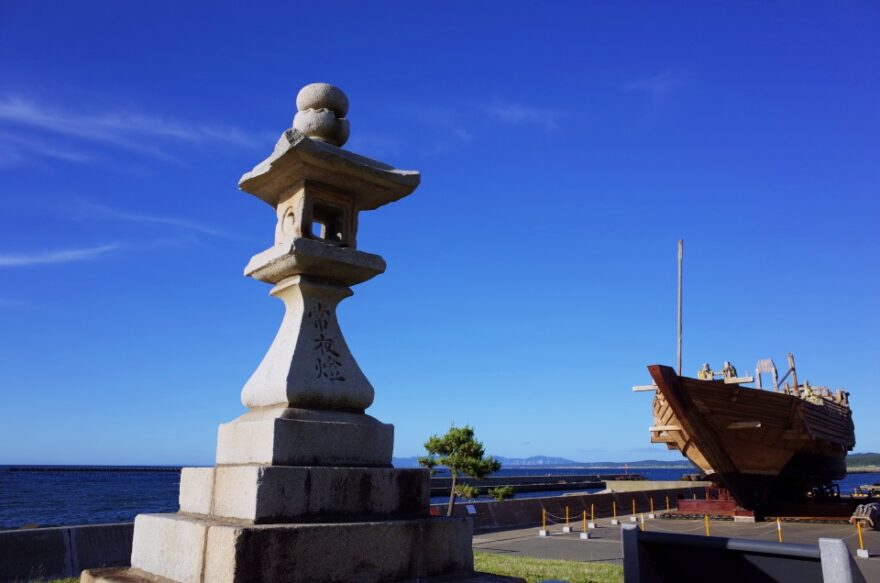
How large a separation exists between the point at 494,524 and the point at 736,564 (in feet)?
48.2

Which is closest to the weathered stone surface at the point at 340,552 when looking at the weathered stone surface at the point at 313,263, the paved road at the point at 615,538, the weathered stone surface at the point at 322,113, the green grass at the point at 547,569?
the weathered stone surface at the point at 313,263

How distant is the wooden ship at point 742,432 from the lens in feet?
65.5

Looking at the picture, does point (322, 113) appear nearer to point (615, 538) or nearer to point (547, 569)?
point (547, 569)

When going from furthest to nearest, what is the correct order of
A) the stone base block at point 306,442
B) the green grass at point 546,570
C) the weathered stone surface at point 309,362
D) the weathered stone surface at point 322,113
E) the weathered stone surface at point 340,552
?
the green grass at point 546,570, the weathered stone surface at point 322,113, the weathered stone surface at point 309,362, the stone base block at point 306,442, the weathered stone surface at point 340,552

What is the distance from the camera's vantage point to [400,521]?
460 centimetres

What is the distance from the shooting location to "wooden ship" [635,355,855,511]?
20.0 meters

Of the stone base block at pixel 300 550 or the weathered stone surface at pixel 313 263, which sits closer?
the stone base block at pixel 300 550

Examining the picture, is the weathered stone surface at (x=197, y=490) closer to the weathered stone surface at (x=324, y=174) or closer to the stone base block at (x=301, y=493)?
the stone base block at (x=301, y=493)

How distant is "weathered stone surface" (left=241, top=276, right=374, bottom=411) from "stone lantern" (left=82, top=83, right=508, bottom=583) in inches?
0.4

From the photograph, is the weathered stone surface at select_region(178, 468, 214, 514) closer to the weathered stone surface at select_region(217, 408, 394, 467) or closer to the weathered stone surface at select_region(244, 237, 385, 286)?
the weathered stone surface at select_region(217, 408, 394, 467)

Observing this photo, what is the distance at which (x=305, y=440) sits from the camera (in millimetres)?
4633

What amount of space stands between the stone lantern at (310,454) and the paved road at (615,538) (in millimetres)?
8355

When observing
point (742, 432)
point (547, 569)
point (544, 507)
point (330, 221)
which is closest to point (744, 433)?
point (742, 432)

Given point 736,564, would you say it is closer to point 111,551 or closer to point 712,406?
point 111,551
